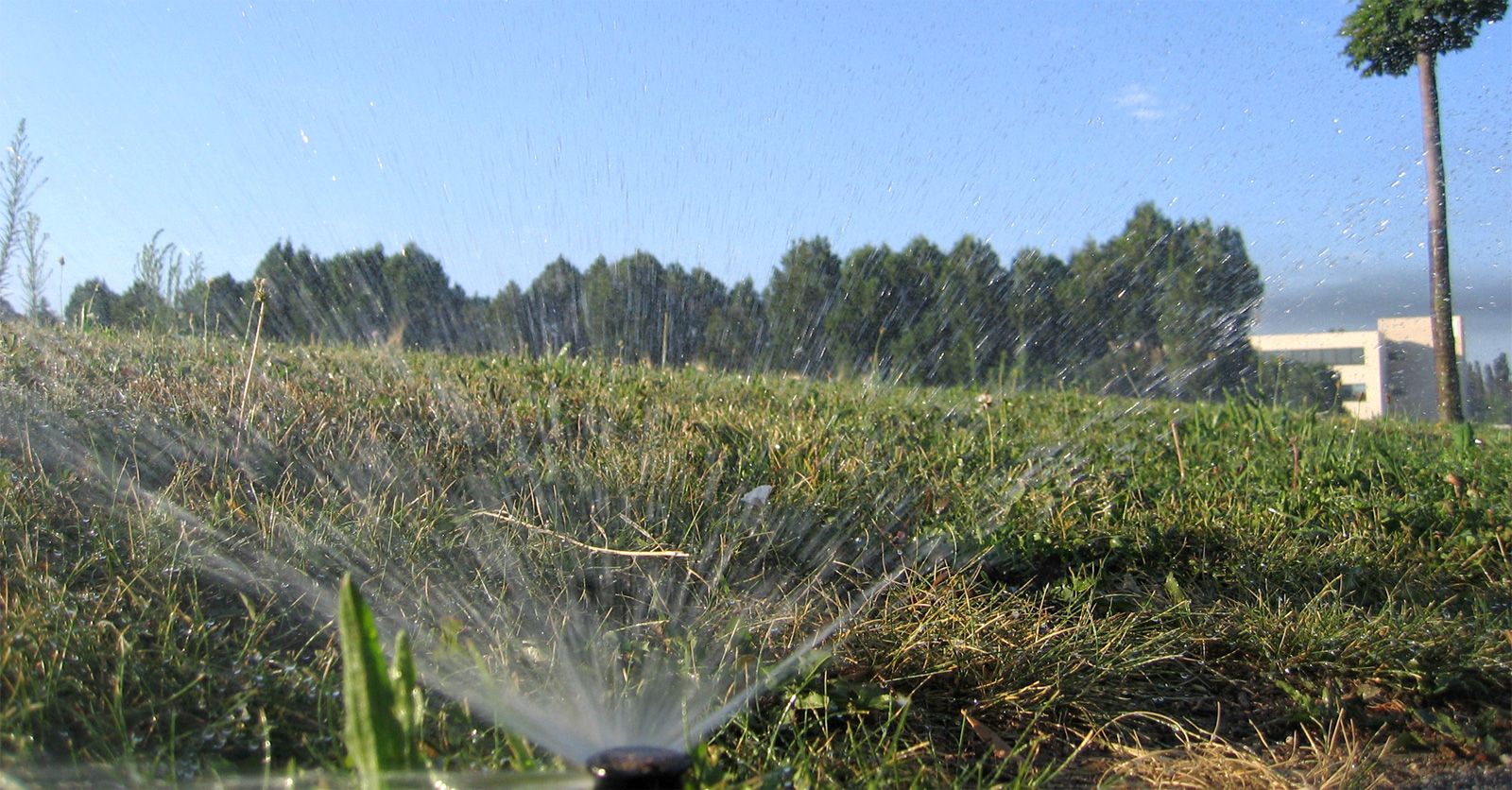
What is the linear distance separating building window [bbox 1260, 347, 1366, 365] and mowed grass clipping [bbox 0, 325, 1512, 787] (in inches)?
89.5

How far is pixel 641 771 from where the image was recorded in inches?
57.0

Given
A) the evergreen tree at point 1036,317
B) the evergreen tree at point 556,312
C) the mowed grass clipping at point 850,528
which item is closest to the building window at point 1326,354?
the evergreen tree at point 1036,317

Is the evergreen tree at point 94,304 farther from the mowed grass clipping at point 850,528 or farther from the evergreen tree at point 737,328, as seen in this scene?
the evergreen tree at point 737,328

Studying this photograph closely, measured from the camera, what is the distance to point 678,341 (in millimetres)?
5750

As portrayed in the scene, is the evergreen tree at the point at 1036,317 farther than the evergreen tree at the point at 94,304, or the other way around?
the evergreen tree at the point at 1036,317

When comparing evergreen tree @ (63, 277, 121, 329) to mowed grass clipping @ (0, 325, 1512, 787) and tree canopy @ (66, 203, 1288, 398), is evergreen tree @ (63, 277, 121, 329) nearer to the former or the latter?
tree canopy @ (66, 203, 1288, 398)

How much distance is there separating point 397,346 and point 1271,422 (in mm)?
Answer: 3886

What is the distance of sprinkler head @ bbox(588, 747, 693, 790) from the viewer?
1442 mm

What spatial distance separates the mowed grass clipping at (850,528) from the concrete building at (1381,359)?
222cm

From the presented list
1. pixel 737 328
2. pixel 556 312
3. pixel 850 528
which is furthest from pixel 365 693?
pixel 556 312

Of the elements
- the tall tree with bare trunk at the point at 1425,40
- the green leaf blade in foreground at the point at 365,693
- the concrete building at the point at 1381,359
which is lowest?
the green leaf blade in foreground at the point at 365,693

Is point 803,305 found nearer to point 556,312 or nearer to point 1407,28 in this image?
point 556,312

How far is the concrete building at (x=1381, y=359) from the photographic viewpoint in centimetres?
658

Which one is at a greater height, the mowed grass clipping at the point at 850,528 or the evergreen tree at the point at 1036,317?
the evergreen tree at the point at 1036,317
